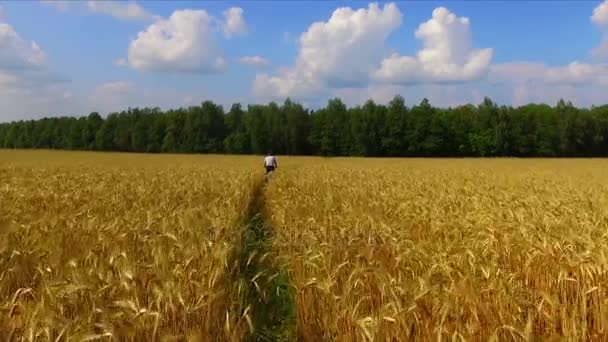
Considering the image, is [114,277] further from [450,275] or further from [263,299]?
[450,275]

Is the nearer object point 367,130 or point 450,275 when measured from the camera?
point 450,275

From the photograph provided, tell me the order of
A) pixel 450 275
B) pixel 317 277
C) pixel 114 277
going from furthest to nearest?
pixel 317 277, pixel 450 275, pixel 114 277

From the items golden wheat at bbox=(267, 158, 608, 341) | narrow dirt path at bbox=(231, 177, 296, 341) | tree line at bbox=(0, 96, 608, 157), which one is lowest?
narrow dirt path at bbox=(231, 177, 296, 341)

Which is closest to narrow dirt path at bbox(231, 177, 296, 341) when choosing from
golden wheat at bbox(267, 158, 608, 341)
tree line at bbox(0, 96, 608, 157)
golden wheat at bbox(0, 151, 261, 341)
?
golden wheat at bbox(0, 151, 261, 341)

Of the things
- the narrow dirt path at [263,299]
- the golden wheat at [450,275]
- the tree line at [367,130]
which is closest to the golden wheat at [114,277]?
the narrow dirt path at [263,299]

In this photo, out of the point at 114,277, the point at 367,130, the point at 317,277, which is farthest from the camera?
the point at 367,130

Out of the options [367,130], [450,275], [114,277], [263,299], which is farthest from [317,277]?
[367,130]

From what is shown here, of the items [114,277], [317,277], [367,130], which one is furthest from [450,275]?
[367,130]

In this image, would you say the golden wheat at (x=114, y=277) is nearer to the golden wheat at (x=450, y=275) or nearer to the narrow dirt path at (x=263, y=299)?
the narrow dirt path at (x=263, y=299)

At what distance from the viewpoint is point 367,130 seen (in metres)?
97.0

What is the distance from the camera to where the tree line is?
89625mm

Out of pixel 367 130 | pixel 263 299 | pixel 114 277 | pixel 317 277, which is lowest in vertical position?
pixel 263 299

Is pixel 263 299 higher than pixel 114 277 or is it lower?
lower

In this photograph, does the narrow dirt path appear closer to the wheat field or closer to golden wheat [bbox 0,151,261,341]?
the wheat field
